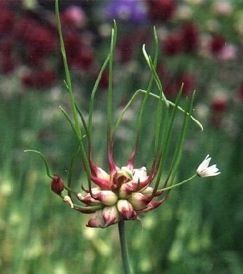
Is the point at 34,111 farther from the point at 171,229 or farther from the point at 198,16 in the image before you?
the point at 198,16

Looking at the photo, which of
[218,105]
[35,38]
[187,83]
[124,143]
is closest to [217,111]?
[218,105]

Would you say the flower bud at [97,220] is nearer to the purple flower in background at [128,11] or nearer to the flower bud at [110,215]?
the flower bud at [110,215]

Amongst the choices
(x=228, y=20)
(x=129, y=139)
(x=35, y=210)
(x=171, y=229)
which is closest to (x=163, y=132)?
(x=35, y=210)

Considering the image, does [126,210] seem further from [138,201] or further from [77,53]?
[77,53]

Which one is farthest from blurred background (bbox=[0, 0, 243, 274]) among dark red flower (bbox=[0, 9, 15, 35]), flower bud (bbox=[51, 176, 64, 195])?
flower bud (bbox=[51, 176, 64, 195])

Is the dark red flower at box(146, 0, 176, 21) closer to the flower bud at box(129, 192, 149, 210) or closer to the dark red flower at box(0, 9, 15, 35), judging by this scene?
the dark red flower at box(0, 9, 15, 35)

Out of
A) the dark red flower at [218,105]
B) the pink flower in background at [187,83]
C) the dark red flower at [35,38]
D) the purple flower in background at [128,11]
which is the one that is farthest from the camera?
the purple flower in background at [128,11]

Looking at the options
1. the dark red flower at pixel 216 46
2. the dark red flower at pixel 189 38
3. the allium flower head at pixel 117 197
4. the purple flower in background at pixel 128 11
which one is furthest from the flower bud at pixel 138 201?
the purple flower in background at pixel 128 11
